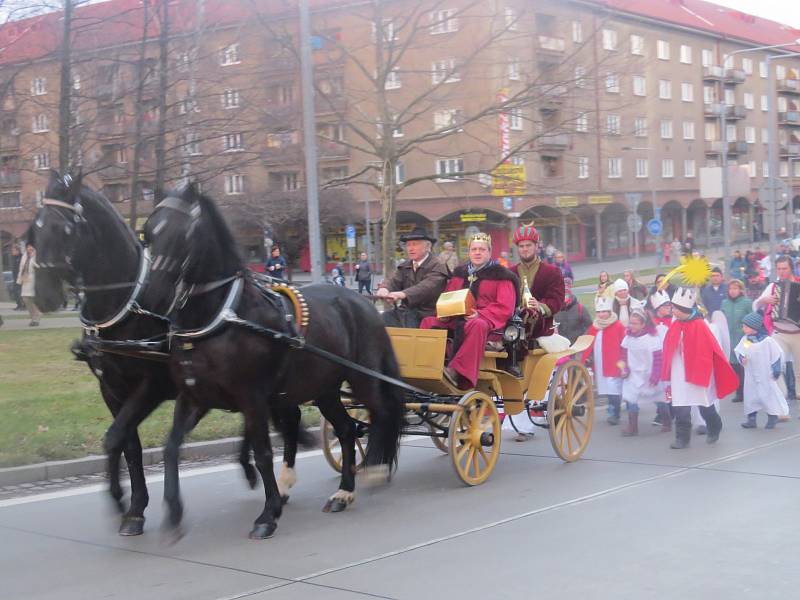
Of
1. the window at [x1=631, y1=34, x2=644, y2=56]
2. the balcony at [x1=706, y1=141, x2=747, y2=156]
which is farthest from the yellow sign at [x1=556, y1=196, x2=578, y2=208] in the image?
the balcony at [x1=706, y1=141, x2=747, y2=156]

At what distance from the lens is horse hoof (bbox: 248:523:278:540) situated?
6.64 metres

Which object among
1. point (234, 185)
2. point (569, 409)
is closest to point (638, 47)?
point (234, 185)

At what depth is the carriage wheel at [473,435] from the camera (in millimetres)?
8062

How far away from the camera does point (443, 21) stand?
1745 cm

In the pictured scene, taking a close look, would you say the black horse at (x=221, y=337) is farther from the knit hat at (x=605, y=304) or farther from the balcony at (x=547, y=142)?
the balcony at (x=547, y=142)

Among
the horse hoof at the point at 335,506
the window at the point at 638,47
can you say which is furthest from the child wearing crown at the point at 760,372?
the window at the point at 638,47

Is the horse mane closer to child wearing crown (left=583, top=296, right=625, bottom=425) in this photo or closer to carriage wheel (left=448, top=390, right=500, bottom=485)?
carriage wheel (left=448, top=390, right=500, bottom=485)

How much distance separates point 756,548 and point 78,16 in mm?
14529

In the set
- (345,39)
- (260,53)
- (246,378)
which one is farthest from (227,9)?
(246,378)

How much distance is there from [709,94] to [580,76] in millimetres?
52011

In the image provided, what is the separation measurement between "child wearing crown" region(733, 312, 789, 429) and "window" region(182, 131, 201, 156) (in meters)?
9.57

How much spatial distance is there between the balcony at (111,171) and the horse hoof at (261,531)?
1141cm

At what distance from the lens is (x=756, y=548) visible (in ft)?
20.2

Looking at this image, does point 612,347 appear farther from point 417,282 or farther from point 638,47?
point 638,47
